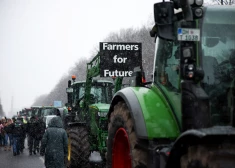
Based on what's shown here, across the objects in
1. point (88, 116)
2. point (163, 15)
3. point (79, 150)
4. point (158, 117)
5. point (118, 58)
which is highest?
point (118, 58)

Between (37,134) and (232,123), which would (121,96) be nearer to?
(232,123)

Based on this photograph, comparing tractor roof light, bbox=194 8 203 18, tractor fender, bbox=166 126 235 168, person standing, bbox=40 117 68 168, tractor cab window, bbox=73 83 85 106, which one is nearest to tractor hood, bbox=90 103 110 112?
tractor cab window, bbox=73 83 85 106

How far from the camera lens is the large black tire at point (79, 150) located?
11.0 meters

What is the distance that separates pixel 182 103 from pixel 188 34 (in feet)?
2.40

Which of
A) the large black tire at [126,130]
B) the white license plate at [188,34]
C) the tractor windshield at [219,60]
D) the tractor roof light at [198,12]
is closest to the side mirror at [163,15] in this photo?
the white license plate at [188,34]

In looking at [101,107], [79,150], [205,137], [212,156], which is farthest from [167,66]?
[101,107]

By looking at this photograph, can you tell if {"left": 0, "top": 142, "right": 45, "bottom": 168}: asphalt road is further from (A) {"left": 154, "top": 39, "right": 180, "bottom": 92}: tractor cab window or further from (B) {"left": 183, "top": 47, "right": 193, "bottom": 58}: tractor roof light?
(B) {"left": 183, "top": 47, "right": 193, "bottom": 58}: tractor roof light

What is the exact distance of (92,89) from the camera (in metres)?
13.2

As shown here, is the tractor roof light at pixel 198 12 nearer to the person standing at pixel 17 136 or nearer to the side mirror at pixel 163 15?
the side mirror at pixel 163 15

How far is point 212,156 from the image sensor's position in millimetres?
3525

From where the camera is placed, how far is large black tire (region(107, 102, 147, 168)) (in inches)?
194

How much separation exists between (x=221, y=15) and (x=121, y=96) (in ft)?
5.79

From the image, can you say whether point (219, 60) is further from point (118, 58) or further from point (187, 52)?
point (118, 58)

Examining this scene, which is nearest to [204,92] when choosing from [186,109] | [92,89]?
[186,109]
